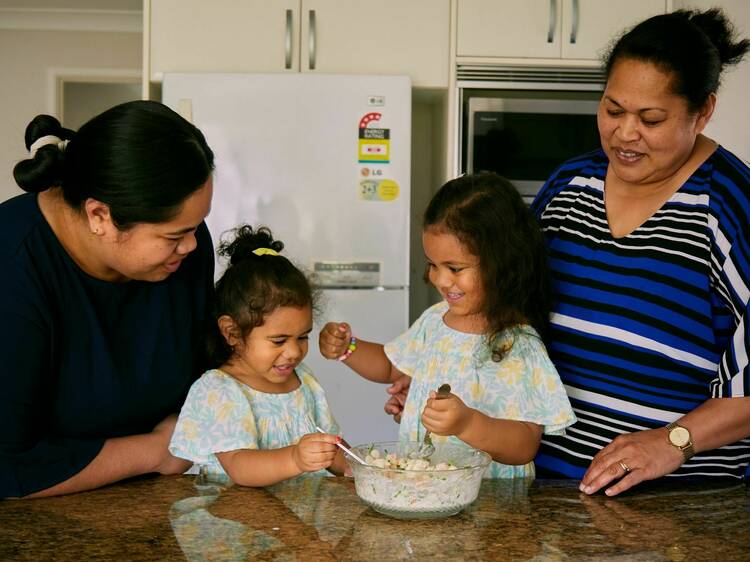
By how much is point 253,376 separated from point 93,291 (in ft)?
1.07

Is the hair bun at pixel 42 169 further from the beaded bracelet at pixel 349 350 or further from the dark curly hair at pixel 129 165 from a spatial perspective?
the beaded bracelet at pixel 349 350

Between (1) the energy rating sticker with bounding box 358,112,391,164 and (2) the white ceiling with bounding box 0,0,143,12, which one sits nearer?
(1) the energy rating sticker with bounding box 358,112,391,164

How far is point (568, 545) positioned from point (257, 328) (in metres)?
0.68

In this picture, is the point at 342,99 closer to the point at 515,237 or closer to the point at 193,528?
the point at 515,237

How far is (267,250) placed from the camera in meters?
1.63

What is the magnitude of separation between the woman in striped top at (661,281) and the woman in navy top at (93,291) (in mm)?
652

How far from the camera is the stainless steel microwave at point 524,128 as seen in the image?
3.25m

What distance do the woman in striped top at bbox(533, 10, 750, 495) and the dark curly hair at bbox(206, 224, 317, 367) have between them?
46cm

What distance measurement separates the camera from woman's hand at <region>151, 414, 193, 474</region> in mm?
1373

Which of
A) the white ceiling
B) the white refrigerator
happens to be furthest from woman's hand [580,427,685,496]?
the white ceiling

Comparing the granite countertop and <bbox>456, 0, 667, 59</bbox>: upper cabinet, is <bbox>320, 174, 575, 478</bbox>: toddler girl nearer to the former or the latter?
the granite countertop

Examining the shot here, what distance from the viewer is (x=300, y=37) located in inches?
126

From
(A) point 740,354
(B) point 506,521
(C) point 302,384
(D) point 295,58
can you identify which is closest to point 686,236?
(A) point 740,354

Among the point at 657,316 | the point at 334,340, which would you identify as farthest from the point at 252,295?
the point at 657,316
